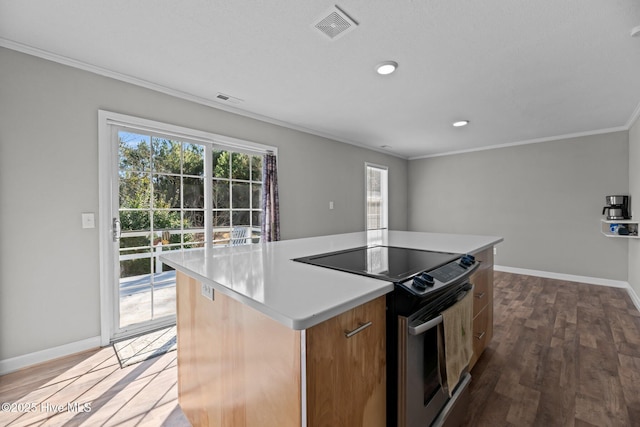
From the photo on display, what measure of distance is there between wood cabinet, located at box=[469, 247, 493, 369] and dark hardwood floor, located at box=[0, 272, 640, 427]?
0.22 m

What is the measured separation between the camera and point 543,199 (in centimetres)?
484

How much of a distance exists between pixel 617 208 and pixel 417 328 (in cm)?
470

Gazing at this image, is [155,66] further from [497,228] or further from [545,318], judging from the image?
[497,228]

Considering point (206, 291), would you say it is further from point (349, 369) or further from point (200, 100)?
point (200, 100)

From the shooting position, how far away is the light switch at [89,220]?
7.85ft

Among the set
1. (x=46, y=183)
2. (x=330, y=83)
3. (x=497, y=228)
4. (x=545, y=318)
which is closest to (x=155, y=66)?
(x=46, y=183)

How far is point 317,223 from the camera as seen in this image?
448cm

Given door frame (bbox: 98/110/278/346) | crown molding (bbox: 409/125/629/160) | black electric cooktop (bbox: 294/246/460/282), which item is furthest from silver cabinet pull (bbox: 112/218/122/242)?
crown molding (bbox: 409/125/629/160)

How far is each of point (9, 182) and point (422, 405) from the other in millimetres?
3084

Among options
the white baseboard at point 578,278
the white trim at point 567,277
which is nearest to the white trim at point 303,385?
the white baseboard at point 578,278

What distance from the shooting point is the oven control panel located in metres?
1.01

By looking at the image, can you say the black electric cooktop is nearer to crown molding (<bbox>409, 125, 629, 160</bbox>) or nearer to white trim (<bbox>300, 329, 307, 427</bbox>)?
white trim (<bbox>300, 329, 307, 427</bbox>)

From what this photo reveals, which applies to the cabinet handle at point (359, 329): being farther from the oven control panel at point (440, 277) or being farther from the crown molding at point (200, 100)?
the crown molding at point (200, 100)

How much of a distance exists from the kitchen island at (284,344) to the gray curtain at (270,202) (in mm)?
2273
